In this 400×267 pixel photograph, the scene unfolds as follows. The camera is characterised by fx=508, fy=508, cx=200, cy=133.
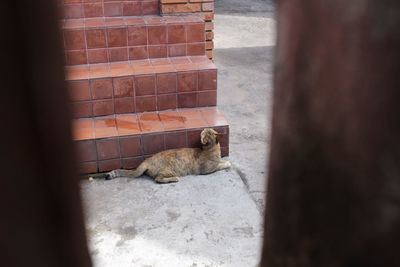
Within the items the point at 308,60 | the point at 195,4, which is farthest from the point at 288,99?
the point at 195,4

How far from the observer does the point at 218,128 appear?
3.96 metres

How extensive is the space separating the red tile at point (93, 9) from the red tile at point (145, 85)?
86 centimetres

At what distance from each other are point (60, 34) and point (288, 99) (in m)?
0.16

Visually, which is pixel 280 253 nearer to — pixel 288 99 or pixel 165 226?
pixel 288 99

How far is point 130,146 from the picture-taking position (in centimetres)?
382

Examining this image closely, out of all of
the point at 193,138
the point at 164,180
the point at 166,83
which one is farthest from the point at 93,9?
the point at 164,180

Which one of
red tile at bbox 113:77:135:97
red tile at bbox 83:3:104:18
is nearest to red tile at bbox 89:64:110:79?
red tile at bbox 113:77:135:97

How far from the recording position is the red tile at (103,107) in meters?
4.00

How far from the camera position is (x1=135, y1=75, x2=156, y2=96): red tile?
4012mm

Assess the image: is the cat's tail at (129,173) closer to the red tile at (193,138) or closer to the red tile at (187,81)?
the red tile at (193,138)

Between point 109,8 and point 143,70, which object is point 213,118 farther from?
point 109,8

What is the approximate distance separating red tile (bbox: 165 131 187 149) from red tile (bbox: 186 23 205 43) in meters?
0.91

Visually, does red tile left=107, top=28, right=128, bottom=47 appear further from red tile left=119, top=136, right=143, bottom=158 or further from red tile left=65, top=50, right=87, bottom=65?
red tile left=119, top=136, right=143, bottom=158

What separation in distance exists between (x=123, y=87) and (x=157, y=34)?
1.91 feet
